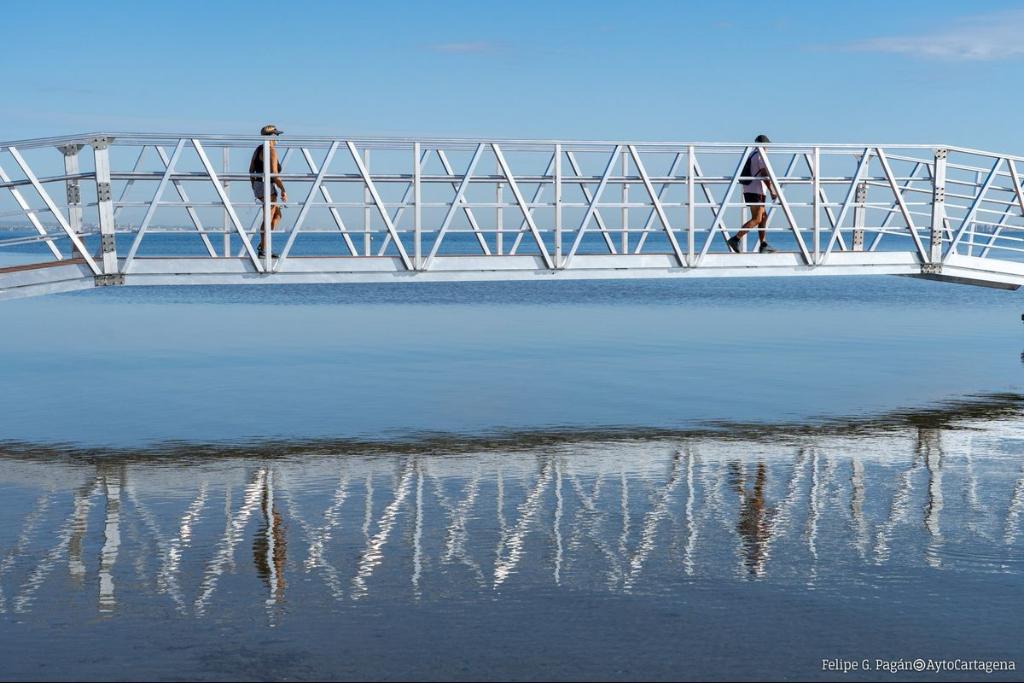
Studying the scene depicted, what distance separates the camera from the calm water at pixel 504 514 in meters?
6.83

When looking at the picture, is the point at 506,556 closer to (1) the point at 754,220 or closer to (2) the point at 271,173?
(2) the point at 271,173

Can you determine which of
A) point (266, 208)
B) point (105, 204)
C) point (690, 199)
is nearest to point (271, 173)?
point (266, 208)

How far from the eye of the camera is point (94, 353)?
2217cm

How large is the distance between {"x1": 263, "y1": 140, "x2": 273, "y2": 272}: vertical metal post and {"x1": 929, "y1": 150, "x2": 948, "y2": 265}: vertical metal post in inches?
360

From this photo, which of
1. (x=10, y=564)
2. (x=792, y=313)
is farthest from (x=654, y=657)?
(x=792, y=313)

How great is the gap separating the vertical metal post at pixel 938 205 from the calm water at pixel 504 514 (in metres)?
1.91

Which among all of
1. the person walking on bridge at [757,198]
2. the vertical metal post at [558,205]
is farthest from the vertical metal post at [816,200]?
the vertical metal post at [558,205]

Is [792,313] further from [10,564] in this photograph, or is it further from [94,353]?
[10,564]

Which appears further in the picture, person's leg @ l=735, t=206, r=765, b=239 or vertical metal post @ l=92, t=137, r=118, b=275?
person's leg @ l=735, t=206, r=765, b=239

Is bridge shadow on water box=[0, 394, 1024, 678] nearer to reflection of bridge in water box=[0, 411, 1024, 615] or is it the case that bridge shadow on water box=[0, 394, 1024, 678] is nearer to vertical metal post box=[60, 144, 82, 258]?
reflection of bridge in water box=[0, 411, 1024, 615]

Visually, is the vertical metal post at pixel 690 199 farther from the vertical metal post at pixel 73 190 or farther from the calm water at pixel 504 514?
the vertical metal post at pixel 73 190

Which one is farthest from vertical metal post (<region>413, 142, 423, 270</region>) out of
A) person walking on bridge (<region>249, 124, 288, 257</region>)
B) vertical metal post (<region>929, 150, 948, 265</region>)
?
vertical metal post (<region>929, 150, 948, 265</region>)

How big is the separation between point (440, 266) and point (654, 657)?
9.08 m

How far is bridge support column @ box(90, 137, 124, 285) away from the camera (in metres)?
13.7
